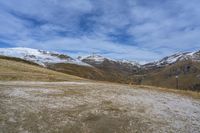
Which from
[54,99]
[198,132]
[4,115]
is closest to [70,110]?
[54,99]

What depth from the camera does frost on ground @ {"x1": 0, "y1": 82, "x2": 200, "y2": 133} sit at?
1914 cm

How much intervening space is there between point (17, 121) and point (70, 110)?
204 inches

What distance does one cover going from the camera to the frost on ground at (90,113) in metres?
19.1

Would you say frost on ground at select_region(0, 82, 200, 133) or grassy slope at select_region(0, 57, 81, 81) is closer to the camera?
frost on ground at select_region(0, 82, 200, 133)

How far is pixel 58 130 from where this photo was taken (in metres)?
18.5

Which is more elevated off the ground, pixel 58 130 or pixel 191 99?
pixel 191 99

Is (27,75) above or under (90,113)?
above

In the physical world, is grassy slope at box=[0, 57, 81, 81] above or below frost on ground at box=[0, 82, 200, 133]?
above

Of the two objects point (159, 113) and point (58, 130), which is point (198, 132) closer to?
point (159, 113)

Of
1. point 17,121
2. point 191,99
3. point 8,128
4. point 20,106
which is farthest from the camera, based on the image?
point 191,99

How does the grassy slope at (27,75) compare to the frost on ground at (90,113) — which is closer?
the frost on ground at (90,113)

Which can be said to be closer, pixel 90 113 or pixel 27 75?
pixel 90 113

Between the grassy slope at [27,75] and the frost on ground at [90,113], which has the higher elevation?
the grassy slope at [27,75]

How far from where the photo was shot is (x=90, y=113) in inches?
878
